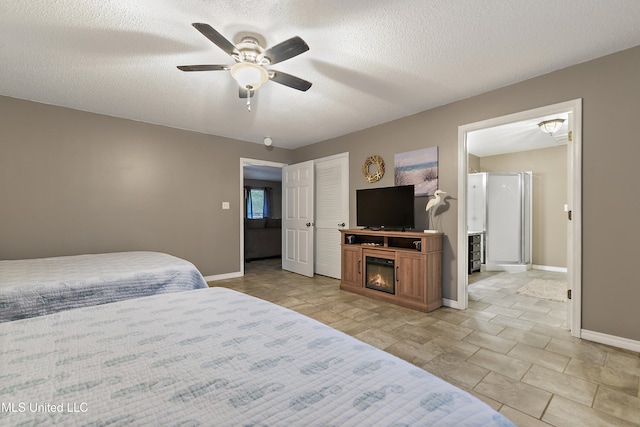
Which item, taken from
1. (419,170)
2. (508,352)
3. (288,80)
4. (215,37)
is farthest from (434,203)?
(215,37)

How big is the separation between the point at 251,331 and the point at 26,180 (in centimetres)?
385

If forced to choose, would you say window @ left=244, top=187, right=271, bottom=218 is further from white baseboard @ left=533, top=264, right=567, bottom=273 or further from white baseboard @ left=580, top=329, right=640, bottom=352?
white baseboard @ left=580, top=329, right=640, bottom=352

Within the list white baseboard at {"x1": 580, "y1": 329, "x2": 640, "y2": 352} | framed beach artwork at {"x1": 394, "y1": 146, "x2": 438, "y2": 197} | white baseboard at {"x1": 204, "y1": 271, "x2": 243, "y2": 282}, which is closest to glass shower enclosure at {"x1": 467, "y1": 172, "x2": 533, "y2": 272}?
framed beach artwork at {"x1": 394, "y1": 146, "x2": 438, "y2": 197}

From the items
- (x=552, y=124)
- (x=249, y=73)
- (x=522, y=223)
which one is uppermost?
(x=552, y=124)

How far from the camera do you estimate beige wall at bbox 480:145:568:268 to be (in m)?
5.48

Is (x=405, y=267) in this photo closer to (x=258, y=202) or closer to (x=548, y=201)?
(x=548, y=201)

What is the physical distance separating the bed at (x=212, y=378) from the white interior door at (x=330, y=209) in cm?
363

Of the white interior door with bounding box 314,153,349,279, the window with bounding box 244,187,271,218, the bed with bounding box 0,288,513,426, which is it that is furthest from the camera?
the window with bounding box 244,187,271,218

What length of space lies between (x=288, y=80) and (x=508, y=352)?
9.18 feet

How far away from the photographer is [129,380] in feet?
2.51

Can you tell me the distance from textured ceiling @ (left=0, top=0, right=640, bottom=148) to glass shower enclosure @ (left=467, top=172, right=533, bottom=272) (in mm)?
3222

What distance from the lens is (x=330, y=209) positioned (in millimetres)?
4934

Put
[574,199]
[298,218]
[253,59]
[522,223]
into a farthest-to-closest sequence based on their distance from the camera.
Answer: [522,223], [298,218], [574,199], [253,59]

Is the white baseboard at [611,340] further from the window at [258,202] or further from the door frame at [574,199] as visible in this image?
the window at [258,202]
